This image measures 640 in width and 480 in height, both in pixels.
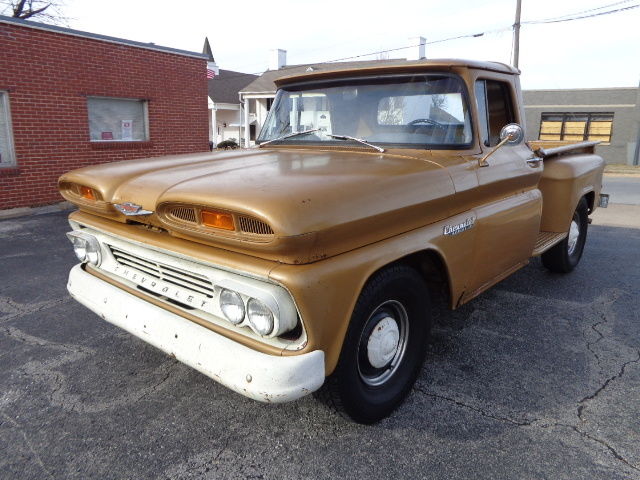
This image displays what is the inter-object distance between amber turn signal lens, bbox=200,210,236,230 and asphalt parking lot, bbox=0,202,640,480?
1129 mm

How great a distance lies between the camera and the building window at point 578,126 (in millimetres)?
23766

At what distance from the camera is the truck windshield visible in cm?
311

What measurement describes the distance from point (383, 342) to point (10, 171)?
8377mm

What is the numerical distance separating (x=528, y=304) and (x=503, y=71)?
6.68 feet

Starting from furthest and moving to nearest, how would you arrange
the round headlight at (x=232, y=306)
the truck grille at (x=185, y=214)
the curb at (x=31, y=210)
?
the curb at (x=31, y=210) < the truck grille at (x=185, y=214) < the round headlight at (x=232, y=306)

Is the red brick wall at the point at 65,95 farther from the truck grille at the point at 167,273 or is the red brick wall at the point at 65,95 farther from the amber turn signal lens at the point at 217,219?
the amber turn signal lens at the point at 217,219

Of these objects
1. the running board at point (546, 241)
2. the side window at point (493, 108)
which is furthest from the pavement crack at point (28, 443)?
the running board at point (546, 241)

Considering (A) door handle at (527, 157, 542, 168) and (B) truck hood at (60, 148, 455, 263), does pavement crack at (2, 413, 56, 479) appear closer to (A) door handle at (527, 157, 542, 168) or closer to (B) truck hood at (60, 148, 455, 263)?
(B) truck hood at (60, 148, 455, 263)

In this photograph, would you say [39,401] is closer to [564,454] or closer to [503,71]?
[564,454]

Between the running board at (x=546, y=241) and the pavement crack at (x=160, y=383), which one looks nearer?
the pavement crack at (x=160, y=383)

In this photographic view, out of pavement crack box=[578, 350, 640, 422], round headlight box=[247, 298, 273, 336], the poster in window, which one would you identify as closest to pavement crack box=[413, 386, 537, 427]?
pavement crack box=[578, 350, 640, 422]

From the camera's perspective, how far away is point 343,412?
2391 millimetres

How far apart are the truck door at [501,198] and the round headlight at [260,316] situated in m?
1.59

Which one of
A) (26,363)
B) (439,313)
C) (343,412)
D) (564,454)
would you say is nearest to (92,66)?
(26,363)
